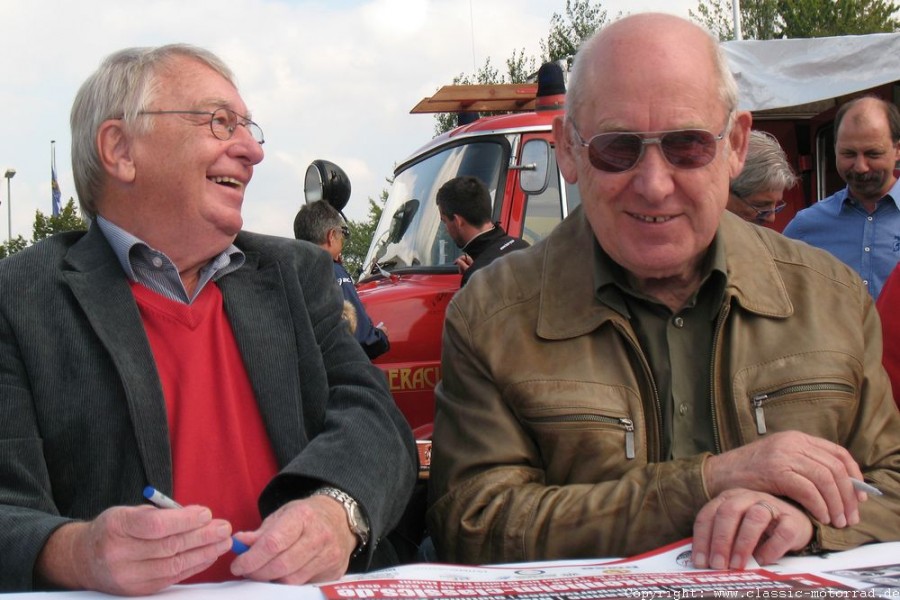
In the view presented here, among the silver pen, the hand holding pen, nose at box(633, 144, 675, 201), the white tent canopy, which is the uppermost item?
the white tent canopy

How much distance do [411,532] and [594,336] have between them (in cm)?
65

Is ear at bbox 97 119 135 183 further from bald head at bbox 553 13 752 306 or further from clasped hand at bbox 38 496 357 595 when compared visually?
bald head at bbox 553 13 752 306

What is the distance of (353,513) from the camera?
74.0 inches

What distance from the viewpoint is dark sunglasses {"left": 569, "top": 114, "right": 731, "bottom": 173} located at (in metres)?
2.09

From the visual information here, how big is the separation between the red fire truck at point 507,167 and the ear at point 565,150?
10.3 ft

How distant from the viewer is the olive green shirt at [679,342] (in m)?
2.11

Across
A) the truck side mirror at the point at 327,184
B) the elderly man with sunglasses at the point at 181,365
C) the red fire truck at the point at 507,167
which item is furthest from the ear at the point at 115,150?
the truck side mirror at the point at 327,184

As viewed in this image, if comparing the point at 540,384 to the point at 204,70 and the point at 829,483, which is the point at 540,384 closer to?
the point at 829,483

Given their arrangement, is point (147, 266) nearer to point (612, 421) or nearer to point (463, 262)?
point (612, 421)

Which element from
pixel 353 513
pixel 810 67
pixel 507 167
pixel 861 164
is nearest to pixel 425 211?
pixel 507 167

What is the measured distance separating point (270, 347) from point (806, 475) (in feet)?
3.73

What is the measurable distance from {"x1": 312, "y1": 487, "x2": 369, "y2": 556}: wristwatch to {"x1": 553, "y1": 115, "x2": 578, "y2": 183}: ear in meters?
0.93

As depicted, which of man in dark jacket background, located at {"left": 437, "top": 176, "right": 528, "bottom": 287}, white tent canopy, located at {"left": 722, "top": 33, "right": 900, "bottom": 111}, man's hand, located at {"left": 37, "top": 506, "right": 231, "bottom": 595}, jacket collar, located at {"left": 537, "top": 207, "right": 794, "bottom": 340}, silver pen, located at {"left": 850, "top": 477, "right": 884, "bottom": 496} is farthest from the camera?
white tent canopy, located at {"left": 722, "top": 33, "right": 900, "bottom": 111}

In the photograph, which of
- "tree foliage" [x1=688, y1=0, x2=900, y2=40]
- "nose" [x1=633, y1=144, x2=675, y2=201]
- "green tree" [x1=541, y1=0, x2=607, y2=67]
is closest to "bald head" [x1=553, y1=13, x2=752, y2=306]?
"nose" [x1=633, y1=144, x2=675, y2=201]
